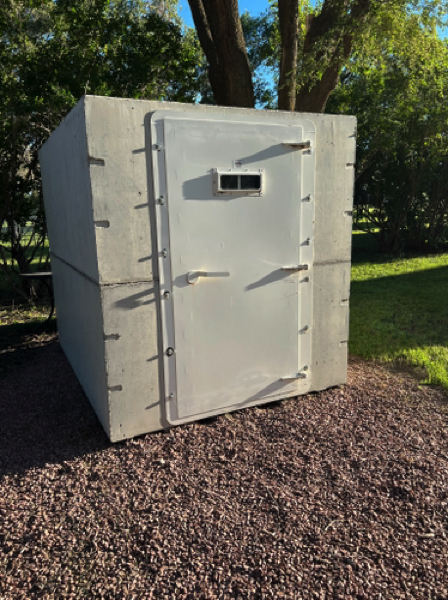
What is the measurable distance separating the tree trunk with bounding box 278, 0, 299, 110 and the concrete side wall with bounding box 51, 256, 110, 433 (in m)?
4.06

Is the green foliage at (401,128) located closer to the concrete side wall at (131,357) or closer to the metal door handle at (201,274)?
the metal door handle at (201,274)

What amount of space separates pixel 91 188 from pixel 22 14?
263 inches

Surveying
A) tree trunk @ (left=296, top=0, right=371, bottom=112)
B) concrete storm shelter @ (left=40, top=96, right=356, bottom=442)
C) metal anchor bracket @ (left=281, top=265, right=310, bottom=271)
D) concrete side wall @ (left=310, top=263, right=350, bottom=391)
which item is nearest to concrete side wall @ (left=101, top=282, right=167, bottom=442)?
concrete storm shelter @ (left=40, top=96, right=356, bottom=442)

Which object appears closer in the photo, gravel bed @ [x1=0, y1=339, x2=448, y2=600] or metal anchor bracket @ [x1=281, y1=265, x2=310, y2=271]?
gravel bed @ [x1=0, y1=339, x2=448, y2=600]

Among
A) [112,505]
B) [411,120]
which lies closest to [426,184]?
[411,120]

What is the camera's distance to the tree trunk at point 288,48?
21.2 feet

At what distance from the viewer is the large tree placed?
21.4ft

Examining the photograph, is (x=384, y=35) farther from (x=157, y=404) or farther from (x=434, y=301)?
(x=157, y=404)

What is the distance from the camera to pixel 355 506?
2.84 metres

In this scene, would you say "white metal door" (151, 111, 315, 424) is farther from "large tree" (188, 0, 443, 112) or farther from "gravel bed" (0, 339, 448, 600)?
"large tree" (188, 0, 443, 112)

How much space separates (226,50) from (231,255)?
4.41m

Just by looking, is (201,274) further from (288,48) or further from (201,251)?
(288,48)

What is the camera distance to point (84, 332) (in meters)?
4.14

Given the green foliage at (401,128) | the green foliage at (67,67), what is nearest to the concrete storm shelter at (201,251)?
the green foliage at (67,67)
